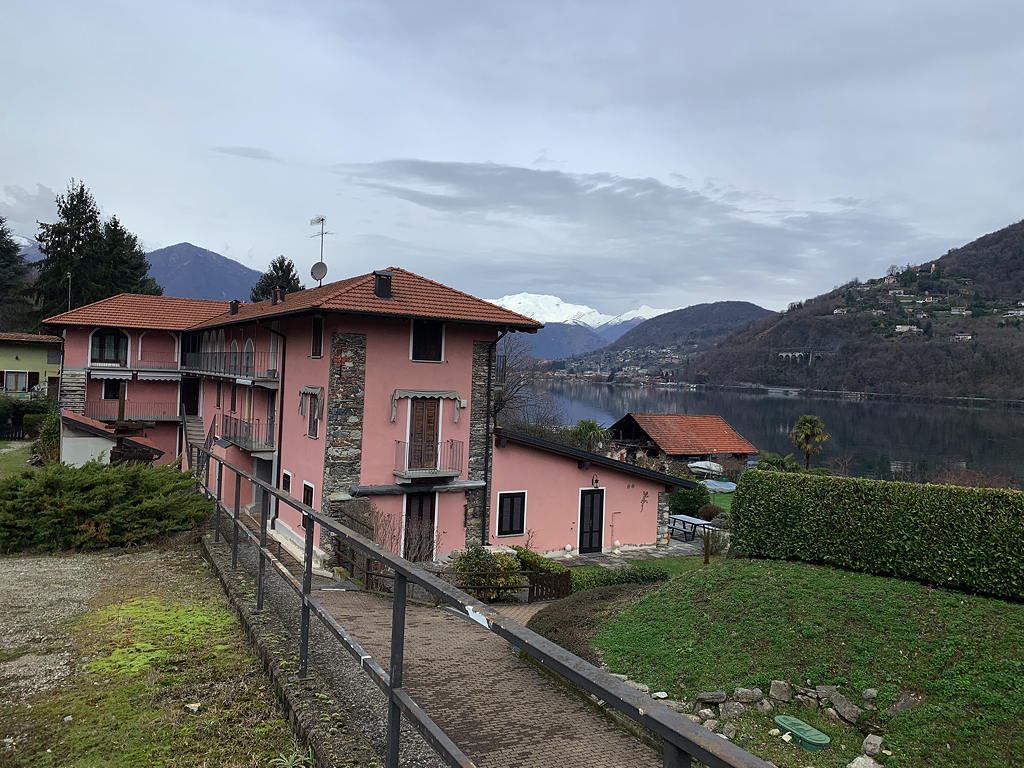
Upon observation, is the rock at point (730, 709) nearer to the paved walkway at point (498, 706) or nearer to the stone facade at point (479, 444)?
the paved walkway at point (498, 706)

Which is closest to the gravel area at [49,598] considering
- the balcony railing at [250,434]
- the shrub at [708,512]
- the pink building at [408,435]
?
the pink building at [408,435]

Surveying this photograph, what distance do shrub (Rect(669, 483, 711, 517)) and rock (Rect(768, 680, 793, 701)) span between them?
22981 mm

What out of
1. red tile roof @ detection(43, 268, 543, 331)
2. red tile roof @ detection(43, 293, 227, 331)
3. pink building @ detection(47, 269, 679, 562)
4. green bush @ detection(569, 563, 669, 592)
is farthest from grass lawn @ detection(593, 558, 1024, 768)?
red tile roof @ detection(43, 293, 227, 331)

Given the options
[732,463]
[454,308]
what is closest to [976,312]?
[732,463]

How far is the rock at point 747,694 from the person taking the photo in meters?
8.90

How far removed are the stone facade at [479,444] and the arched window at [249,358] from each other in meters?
9.36

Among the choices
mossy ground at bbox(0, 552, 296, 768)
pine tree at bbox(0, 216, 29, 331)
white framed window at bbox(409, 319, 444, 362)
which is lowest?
mossy ground at bbox(0, 552, 296, 768)

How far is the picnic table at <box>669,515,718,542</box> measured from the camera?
26.3m

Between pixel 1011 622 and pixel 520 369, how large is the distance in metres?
50.8

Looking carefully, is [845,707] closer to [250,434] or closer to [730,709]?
[730,709]

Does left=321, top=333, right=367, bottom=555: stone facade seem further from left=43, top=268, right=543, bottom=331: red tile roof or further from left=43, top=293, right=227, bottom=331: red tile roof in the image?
left=43, top=293, right=227, bottom=331: red tile roof

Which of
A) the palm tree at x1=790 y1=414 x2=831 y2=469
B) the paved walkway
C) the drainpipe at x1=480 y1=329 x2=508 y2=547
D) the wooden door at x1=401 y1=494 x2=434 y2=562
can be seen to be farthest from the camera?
the palm tree at x1=790 y1=414 x2=831 y2=469

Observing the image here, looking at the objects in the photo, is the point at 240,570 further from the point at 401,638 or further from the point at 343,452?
the point at 343,452

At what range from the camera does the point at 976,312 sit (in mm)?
170250
